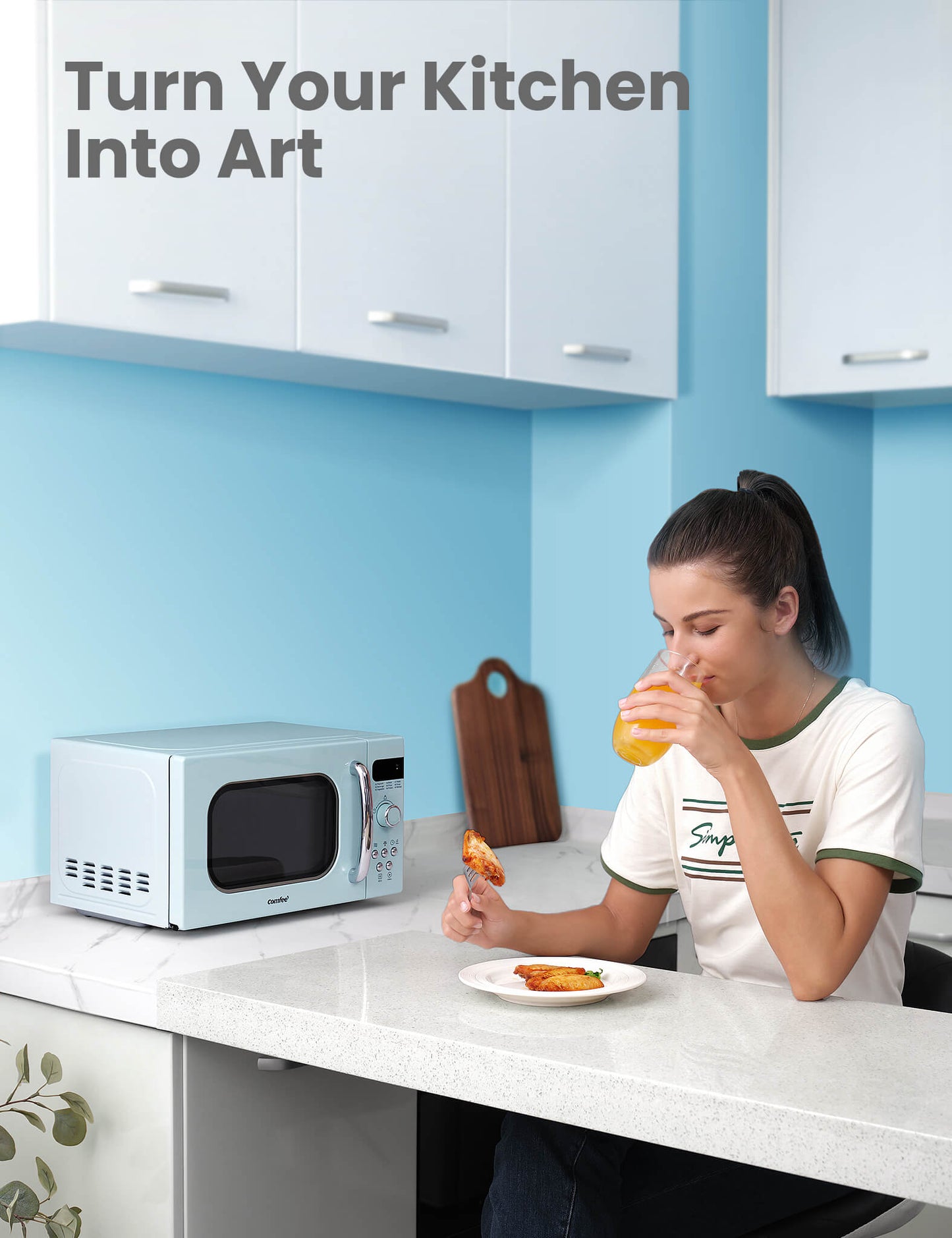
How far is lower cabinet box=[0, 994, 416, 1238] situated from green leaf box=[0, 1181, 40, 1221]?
4 centimetres

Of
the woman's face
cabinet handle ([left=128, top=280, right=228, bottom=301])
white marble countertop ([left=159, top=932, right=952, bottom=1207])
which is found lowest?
white marble countertop ([left=159, top=932, right=952, bottom=1207])

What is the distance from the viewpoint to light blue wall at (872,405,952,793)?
2.81 metres

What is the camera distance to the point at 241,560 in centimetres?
220

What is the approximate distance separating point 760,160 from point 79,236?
1.43 m

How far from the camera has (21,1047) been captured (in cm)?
160

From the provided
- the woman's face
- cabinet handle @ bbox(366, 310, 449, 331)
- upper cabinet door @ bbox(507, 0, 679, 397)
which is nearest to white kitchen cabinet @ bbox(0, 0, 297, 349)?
cabinet handle @ bbox(366, 310, 449, 331)

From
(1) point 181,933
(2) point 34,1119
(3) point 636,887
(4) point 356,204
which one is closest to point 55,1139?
(2) point 34,1119

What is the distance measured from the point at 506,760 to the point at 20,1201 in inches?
49.9

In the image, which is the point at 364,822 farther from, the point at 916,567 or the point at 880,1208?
the point at 916,567

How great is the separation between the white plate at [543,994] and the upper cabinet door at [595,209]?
1041 millimetres

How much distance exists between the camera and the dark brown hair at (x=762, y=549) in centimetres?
147

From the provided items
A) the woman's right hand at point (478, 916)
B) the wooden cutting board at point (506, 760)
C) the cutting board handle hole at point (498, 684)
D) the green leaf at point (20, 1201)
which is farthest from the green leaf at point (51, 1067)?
the cutting board handle hole at point (498, 684)

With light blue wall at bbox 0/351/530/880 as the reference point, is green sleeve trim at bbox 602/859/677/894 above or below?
below

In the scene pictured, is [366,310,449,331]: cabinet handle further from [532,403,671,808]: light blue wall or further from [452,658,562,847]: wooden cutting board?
[452,658,562,847]: wooden cutting board
